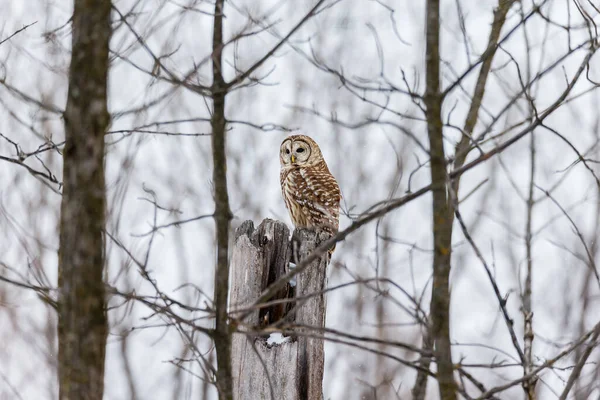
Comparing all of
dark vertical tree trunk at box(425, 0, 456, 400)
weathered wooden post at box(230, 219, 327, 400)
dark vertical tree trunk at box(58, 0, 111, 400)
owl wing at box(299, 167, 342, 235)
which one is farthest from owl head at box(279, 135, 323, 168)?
dark vertical tree trunk at box(58, 0, 111, 400)

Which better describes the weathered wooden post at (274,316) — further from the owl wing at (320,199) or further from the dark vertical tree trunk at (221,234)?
the owl wing at (320,199)

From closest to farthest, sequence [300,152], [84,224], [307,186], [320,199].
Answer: [84,224]
[320,199]
[307,186]
[300,152]

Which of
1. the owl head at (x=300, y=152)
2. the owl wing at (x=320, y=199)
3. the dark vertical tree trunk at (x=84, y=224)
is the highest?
the owl head at (x=300, y=152)

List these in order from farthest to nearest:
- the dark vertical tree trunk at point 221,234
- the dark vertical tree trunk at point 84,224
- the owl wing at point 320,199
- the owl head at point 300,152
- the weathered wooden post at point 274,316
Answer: the owl head at point 300,152 → the owl wing at point 320,199 → the weathered wooden post at point 274,316 → the dark vertical tree trunk at point 221,234 → the dark vertical tree trunk at point 84,224

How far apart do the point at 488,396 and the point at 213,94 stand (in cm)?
126

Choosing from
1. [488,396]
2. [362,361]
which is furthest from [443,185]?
[362,361]

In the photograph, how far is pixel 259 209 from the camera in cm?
1047

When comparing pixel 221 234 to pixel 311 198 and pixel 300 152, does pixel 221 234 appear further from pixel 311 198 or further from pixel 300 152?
pixel 300 152

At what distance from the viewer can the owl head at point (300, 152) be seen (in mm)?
7777

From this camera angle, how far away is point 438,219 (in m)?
2.51

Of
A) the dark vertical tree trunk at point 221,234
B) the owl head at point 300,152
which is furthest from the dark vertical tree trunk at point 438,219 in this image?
the owl head at point 300,152

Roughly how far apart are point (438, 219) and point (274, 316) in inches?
55.6

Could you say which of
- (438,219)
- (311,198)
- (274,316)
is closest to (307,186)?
(311,198)

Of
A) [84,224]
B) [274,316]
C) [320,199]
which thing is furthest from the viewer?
[320,199]
